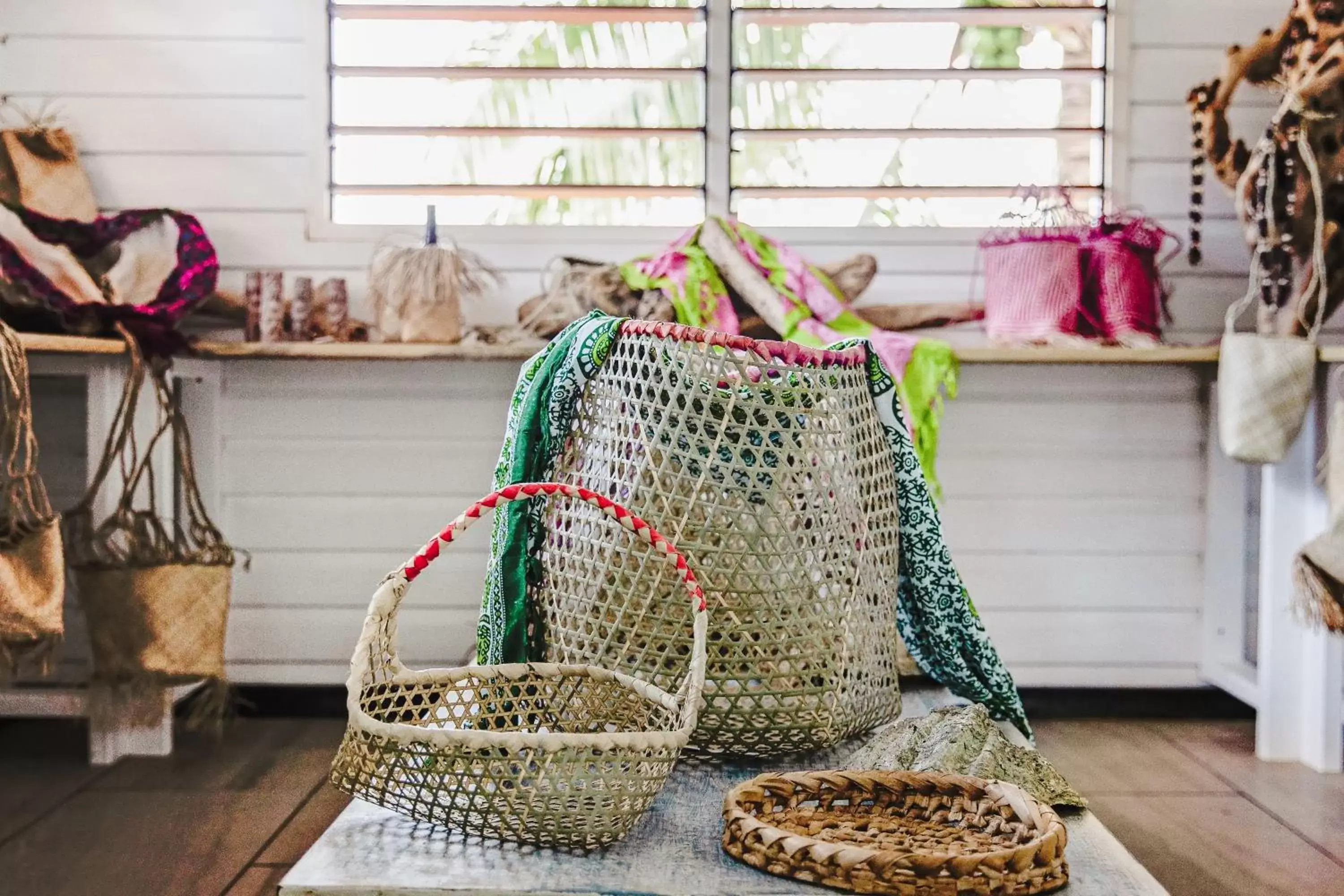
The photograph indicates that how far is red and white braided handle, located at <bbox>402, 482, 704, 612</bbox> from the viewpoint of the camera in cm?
119

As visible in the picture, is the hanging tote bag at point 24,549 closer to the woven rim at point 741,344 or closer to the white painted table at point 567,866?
the white painted table at point 567,866

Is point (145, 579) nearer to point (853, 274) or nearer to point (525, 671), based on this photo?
point (525, 671)

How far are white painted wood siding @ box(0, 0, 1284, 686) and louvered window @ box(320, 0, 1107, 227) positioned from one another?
0.37 ft

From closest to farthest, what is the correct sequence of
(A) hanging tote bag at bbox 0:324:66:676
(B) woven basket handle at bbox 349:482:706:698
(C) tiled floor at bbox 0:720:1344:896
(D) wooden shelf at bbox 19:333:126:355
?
(B) woven basket handle at bbox 349:482:706:698, (C) tiled floor at bbox 0:720:1344:896, (A) hanging tote bag at bbox 0:324:66:676, (D) wooden shelf at bbox 19:333:126:355

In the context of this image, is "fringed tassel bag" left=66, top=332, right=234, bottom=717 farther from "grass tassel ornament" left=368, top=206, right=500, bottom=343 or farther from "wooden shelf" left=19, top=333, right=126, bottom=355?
"grass tassel ornament" left=368, top=206, right=500, bottom=343

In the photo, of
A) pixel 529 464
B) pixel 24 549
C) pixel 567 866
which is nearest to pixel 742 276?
pixel 529 464

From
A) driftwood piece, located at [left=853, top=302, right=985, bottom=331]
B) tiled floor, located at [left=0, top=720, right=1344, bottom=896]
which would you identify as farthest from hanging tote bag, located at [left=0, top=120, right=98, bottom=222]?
driftwood piece, located at [left=853, top=302, right=985, bottom=331]

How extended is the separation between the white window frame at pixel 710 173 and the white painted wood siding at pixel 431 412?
0.02m

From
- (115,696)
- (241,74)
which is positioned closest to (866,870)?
(115,696)

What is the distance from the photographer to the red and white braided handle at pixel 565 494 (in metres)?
1.19

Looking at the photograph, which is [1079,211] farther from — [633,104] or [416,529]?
[416,529]

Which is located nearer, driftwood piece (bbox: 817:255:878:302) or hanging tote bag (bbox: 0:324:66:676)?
hanging tote bag (bbox: 0:324:66:676)

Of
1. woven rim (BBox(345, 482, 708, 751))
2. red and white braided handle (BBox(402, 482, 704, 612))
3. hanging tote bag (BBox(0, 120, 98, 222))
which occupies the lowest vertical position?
woven rim (BBox(345, 482, 708, 751))

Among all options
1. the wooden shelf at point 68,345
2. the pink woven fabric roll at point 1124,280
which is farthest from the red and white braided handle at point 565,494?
the pink woven fabric roll at point 1124,280
